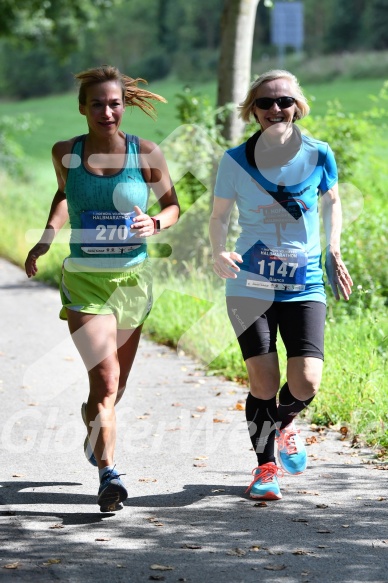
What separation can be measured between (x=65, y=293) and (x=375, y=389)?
2483 mm

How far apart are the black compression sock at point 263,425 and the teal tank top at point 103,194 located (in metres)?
0.96

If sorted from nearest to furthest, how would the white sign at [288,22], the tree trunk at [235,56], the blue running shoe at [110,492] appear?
the blue running shoe at [110,492]
the tree trunk at [235,56]
the white sign at [288,22]

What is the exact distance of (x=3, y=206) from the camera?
2059cm

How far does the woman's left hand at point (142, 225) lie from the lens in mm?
5168

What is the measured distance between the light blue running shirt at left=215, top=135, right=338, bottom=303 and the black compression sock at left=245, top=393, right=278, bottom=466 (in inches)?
22.3


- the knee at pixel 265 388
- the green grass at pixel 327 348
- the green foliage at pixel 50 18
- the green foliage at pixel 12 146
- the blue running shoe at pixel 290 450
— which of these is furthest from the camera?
the green foliage at pixel 50 18

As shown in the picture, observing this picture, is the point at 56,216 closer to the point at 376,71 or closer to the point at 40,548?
the point at 40,548

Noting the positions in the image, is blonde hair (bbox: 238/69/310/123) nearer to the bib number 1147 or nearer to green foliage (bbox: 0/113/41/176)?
the bib number 1147

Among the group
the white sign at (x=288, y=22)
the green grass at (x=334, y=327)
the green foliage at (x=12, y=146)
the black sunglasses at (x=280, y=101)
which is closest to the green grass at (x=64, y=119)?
the white sign at (x=288, y=22)

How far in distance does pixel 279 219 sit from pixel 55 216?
1.14 meters

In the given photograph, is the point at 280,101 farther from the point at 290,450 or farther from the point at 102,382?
the point at 290,450

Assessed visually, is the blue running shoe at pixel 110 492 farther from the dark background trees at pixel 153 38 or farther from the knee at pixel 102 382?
the dark background trees at pixel 153 38

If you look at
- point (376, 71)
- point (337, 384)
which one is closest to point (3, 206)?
point (337, 384)

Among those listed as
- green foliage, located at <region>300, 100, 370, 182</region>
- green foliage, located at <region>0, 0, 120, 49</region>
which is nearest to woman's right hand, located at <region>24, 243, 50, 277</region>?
green foliage, located at <region>300, 100, 370, 182</region>
